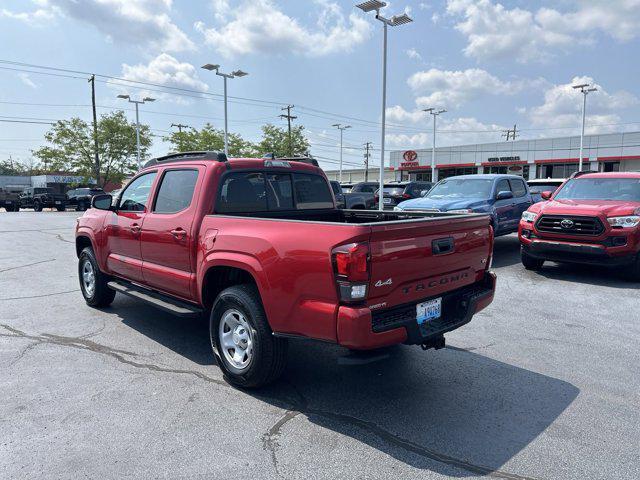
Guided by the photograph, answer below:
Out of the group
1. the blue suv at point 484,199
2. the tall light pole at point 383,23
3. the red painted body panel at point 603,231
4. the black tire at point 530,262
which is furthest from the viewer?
the tall light pole at point 383,23

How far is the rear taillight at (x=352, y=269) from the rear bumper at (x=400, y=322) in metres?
0.10

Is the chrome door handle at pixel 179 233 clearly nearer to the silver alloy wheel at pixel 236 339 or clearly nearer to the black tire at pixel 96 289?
the silver alloy wheel at pixel 236 339

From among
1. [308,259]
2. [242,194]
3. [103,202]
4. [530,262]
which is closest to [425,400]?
[308,259]

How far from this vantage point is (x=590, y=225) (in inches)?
312

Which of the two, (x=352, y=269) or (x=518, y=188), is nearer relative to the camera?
(x=352, y=269)

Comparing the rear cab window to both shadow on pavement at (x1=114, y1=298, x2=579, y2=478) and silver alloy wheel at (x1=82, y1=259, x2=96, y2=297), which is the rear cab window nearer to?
shadow on pavement at (x1=114, y1=298, x2=579, y2=478)

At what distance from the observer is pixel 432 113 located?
38.3 metres

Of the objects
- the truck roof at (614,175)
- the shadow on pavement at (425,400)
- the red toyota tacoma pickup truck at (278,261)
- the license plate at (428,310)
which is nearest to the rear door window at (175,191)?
the red toyota tacoma pickup truck at (278,261)

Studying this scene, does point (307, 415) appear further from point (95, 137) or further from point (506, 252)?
point (95, 137)

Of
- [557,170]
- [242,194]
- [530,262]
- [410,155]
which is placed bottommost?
[530,262]

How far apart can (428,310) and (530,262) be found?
6.40 m

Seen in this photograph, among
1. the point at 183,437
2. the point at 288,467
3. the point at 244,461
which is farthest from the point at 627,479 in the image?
the point at 183,437

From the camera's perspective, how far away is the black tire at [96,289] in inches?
246

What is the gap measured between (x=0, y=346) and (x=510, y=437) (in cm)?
506
